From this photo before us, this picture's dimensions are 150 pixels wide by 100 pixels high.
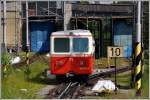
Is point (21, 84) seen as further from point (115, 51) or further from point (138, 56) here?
point (138, 56)

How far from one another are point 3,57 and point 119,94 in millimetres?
8202

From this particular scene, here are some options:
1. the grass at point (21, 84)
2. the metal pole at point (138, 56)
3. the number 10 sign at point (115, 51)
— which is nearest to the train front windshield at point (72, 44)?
the grass at point (21, 84)

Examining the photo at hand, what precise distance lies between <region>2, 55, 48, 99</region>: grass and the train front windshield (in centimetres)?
147

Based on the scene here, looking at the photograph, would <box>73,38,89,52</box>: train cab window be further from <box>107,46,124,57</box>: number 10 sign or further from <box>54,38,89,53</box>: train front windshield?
<box>107,46,124,57</box>: number 10 sign

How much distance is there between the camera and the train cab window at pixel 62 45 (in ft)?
58.2

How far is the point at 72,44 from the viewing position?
17.8m

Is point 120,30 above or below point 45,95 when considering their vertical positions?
above

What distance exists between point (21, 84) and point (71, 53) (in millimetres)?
2344

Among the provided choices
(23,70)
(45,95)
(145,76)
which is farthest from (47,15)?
(45,95)

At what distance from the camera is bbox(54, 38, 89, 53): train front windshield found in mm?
17734

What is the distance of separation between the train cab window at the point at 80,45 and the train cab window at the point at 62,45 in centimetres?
26

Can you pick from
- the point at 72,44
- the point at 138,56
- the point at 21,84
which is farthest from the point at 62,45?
the point at 138,56

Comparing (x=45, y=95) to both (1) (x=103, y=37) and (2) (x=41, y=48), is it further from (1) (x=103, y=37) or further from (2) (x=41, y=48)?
(2) (x=41, y=48)

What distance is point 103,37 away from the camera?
112 ft
